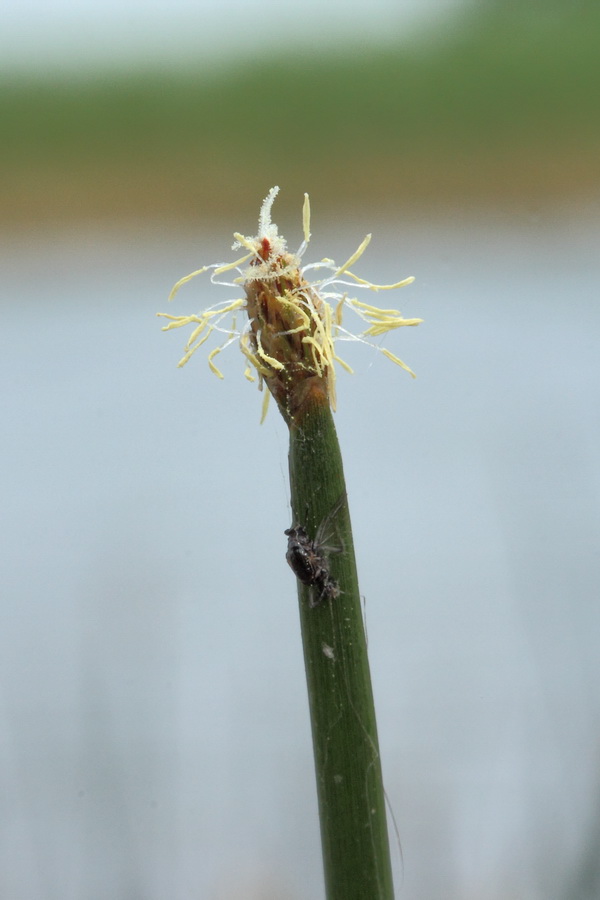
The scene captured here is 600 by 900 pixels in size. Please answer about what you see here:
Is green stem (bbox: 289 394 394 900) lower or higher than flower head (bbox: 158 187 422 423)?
lower

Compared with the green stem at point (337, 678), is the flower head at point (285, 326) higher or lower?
higher

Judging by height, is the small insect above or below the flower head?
below

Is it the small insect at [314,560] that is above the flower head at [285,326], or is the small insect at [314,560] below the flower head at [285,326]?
below

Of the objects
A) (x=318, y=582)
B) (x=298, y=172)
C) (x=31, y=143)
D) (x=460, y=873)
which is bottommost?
(x=460, y=873)

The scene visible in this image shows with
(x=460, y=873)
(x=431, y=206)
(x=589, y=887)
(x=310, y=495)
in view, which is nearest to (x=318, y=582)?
(x=310, y=495)

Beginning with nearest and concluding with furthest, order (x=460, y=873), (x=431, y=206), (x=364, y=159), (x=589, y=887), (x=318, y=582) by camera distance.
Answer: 1. (x=318, y=582)
2. (x=589, y=887)
3. (x=460, y=873)
4. (x=431, y=206)
5. (x=364, y=159)

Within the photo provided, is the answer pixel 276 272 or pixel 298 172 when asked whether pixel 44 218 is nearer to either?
pixel 298 172
